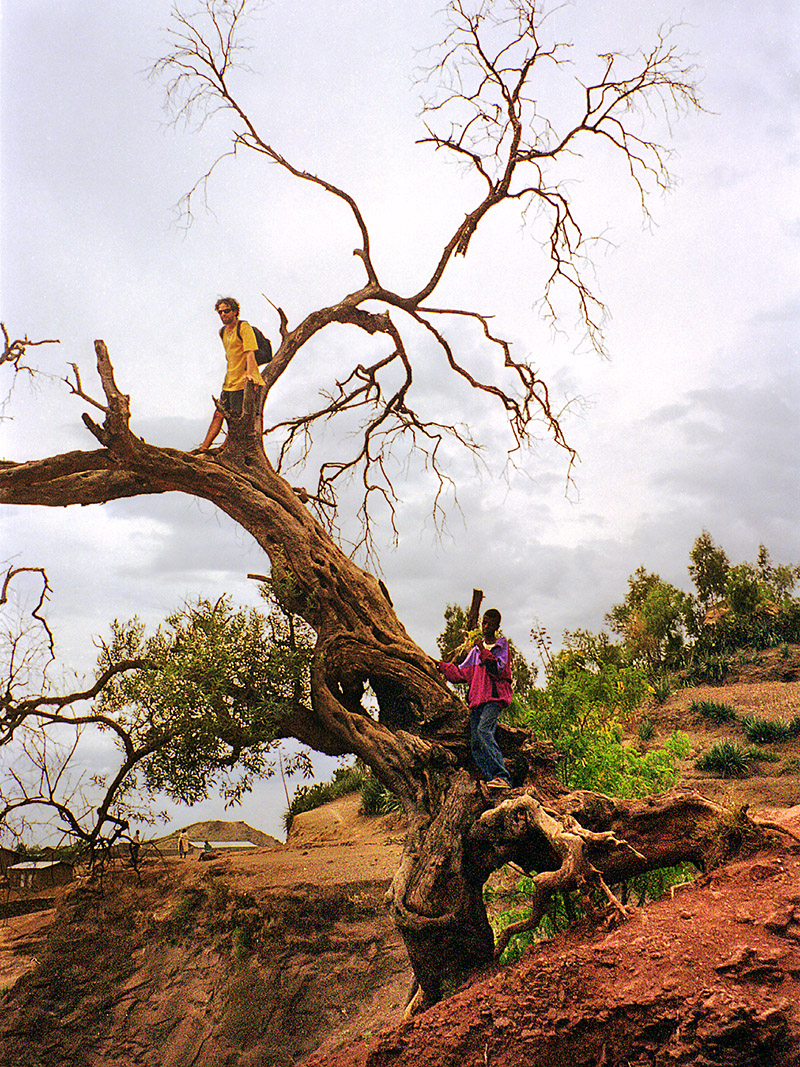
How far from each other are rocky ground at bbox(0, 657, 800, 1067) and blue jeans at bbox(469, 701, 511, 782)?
1.82 m

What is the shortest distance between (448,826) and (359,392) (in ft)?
24.8

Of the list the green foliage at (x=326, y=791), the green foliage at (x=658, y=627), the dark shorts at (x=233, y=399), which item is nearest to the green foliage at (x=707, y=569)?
the green foliage at (x=658, y=627)

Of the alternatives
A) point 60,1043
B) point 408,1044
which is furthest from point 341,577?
point 60,1043

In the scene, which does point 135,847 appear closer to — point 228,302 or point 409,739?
point 409,739

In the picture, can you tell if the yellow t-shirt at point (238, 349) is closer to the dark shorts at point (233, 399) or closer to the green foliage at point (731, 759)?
the dark shorts at point (233, 399)

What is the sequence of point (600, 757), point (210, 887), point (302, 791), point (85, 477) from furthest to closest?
point (302, 791) → point (85, 477) → point (210, 887) → point (600, 757)

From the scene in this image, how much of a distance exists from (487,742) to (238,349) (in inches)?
249

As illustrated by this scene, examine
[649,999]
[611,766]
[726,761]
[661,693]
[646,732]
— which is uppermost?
[661,693]

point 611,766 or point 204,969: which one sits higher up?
point 611,766

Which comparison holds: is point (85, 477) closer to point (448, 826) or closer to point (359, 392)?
point (359, 392)

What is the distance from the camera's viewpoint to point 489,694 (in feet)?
22.0

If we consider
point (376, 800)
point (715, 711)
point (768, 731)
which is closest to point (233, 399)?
point (376, 800)

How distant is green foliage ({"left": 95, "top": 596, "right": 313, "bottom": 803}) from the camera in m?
8.52

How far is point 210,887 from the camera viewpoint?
9.27 m
